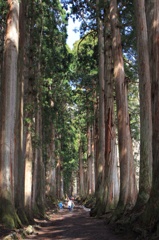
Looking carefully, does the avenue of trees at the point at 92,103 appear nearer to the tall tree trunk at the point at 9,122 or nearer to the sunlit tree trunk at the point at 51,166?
the tall tree trunk at the point at 9,122

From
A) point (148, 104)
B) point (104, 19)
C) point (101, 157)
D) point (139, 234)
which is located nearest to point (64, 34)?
point (104, 19)

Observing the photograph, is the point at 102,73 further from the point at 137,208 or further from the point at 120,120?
the point at 137,208

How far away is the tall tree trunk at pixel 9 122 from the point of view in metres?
9.99

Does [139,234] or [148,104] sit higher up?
[148,104]

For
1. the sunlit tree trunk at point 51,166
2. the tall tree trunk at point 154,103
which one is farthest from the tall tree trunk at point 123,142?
the sunlit tree trunk at point 51,166

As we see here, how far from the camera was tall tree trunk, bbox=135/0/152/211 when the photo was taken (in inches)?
376

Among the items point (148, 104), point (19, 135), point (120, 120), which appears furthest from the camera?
point (120, 120)

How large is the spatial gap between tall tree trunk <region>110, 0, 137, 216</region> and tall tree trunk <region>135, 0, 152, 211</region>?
8.35ft

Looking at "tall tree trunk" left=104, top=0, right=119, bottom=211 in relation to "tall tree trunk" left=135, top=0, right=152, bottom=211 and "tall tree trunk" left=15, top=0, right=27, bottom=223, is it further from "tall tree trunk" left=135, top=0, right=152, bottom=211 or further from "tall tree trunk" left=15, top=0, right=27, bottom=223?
"tall tree trunk" left=135, top=0, right=152, bottom=211

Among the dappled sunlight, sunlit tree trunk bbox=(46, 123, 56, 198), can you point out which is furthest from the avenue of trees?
sunlit tree trunk bbox=(46, 123, 56, 198)

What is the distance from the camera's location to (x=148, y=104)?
33.9ft

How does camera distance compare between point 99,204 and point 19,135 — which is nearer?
point 19,135

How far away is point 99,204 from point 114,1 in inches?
391

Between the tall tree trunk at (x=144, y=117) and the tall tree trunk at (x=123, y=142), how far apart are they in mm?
2544
